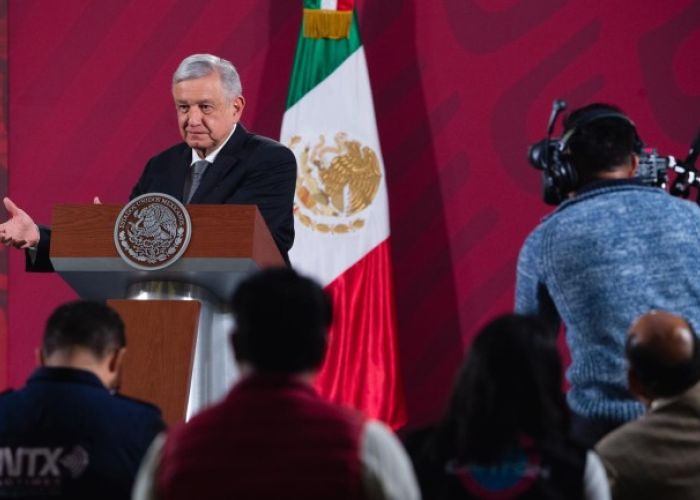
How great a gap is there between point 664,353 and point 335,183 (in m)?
3.11

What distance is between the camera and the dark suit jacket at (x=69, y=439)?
2150 millimetres

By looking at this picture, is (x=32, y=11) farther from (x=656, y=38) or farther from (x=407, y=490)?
(x=407, y=490)

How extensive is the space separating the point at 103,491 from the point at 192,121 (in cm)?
194

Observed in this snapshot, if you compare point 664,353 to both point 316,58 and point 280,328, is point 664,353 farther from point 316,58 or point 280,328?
point 316,58

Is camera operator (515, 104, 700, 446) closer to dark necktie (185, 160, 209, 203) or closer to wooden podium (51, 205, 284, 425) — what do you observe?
wooden podium (51, 205, 284, 425)

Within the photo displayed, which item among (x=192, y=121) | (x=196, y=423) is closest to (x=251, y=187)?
(x=192, y=121)

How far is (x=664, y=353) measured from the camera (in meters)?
2.41

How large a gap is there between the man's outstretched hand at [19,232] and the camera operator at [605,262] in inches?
51.5

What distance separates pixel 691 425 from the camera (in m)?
2.38

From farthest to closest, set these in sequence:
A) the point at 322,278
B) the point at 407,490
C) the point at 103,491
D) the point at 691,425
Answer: the point at 322,278 → the point at 691,425 → the point at 103,491 → the point at 407,490

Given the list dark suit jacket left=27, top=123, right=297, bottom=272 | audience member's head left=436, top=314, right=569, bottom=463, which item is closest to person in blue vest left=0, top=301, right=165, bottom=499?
audience member's head left=436, top=314, right=569, bottom=463

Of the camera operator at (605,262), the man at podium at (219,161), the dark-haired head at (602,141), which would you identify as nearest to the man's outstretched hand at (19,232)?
the man at podium at (219,161)

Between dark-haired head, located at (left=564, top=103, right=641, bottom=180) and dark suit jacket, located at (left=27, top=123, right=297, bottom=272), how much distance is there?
1.03 metres

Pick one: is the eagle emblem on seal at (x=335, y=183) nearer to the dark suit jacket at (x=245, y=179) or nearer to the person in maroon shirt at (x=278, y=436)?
the dark suit jacket at (x=245, y=179)
